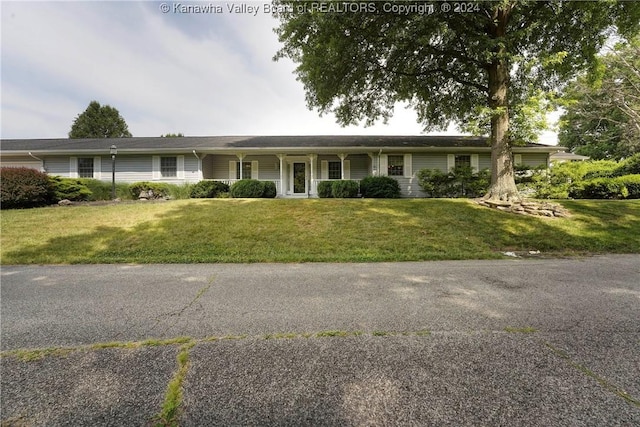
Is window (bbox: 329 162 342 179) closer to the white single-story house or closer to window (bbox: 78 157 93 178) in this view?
the white single-story house

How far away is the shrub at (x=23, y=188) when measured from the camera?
34.2ft

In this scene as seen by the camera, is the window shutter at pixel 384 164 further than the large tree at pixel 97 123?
No

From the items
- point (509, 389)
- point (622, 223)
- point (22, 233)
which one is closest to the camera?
point (509, 389)

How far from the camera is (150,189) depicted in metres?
14.4

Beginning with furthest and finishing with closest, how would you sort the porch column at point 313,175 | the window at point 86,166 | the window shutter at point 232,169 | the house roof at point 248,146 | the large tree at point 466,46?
the window shutter at point 232,169 → the window at point 86,166 → the porch column at point 313,175 → the house roof at point 248,146 → the large tree at point 466,46

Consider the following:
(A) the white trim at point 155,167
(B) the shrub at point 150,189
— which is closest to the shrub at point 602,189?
(B) the shrub at point 150,189

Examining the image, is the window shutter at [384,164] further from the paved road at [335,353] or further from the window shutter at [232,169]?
the paved road at [335,353]

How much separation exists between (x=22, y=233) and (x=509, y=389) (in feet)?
35.5

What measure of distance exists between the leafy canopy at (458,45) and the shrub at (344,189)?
4.25 meters

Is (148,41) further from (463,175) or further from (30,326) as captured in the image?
(463,175)

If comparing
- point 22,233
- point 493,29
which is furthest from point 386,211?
point 22,233

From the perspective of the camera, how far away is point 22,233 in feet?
24.7

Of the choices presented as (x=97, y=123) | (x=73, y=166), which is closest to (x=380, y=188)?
(x=73, y=166)

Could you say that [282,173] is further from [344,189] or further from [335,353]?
[335,353]
